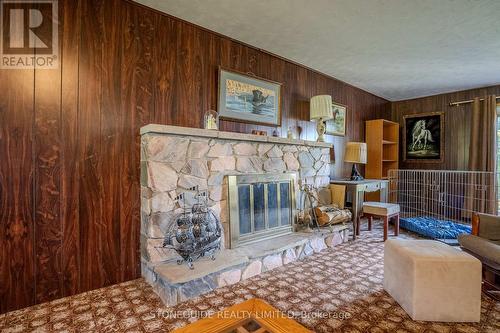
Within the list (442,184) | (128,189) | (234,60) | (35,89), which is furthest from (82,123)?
(442,184)

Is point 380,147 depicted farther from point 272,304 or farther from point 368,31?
point 272,304

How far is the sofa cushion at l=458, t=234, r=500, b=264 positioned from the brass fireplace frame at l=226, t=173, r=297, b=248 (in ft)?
5.32

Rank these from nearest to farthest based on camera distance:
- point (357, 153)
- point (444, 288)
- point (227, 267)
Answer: point (444, 288), point (227, 267), point (357, 153)

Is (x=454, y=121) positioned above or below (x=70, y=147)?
above

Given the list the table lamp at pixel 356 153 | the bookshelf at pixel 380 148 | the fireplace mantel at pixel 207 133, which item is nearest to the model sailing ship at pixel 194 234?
the fireplace mantel at pixel 207 133

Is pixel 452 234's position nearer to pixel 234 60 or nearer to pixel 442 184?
pixel 442 184

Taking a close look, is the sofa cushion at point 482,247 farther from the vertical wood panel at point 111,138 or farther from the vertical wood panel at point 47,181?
the vertical wood panel at point 47,181

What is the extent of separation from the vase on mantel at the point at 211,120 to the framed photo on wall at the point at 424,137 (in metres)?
4.43

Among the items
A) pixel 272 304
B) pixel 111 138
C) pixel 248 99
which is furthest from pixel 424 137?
pixel 111 138

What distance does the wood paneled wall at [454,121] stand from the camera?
4594 mm

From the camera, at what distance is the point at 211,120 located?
8.38 ft

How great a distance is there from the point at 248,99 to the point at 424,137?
402cm

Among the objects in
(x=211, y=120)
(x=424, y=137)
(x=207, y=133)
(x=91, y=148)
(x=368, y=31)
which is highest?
(x=368, y=31)

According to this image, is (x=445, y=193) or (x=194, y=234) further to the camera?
(x=445, y=193)
